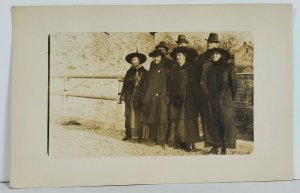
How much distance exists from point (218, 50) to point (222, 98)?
11cm

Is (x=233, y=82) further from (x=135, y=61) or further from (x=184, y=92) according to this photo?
(x=135, y=61)

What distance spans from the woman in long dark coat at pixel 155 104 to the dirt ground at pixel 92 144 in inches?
1.0

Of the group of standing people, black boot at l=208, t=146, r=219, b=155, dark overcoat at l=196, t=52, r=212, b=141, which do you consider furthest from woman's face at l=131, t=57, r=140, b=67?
black boot at l=208, t=146, r=219, b=155

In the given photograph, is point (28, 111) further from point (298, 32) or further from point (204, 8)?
point (298, 32)

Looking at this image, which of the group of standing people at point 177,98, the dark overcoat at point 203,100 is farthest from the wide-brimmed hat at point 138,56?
the dark overcoat at point 203,100

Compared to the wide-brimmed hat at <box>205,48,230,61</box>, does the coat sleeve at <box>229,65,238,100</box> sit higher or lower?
lower

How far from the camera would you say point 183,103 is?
33.8 inches

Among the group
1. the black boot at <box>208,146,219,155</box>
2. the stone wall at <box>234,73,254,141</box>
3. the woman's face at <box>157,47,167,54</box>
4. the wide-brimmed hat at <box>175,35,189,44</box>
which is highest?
the wide-brimmed hat at <box>175,35,189,44</box>

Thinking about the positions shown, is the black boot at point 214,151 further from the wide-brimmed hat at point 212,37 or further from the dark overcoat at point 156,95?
the wide-brimmed hat at point 212,37

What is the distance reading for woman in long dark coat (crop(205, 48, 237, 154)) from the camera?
862 mm

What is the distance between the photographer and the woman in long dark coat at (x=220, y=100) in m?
0.86

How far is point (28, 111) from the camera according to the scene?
827mm

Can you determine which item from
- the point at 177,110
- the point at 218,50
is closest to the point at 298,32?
the point at 218,50

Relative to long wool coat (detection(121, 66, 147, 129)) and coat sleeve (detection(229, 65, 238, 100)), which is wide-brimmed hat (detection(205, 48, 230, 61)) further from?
long wool coat (detection(121, 66, 147, 129))
